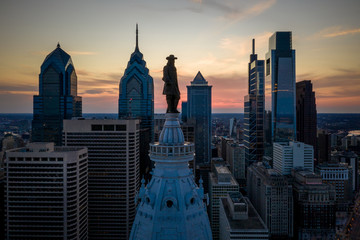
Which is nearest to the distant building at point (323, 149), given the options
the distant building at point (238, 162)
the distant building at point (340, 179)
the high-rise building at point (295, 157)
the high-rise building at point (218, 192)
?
the distant building at point (238, 162)

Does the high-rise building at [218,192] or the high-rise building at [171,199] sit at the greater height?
the high-rise building at [171,199]

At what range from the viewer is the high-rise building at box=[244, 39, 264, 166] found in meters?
174

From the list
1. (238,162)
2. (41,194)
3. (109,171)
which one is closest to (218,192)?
(109,171)

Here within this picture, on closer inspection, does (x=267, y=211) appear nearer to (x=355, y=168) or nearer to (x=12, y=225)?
(x=12, y=225)

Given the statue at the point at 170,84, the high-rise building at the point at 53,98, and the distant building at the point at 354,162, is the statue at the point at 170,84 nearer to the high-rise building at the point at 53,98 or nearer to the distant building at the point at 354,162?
the high-rise building at the point at 53,98

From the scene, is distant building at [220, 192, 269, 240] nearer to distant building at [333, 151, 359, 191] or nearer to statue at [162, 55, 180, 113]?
statue at [162, 55, 180, 113]

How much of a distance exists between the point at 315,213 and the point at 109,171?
7078 cm

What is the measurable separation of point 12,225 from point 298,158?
108 meters

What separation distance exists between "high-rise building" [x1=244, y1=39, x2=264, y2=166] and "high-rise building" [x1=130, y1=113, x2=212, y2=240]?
171 m

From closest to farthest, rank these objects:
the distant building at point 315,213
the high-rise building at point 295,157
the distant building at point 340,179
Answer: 1. the distant building at point 315,213
2. the high-rise building at point 295,157
3. the distant building at point 340,179

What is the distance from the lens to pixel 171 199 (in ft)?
32.2

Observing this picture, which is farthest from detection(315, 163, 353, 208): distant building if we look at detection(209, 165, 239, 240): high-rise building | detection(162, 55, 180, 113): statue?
detection(162, 55, 180, 113): statue

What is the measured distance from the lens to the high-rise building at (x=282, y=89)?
15488 cm

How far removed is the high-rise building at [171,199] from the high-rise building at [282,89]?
15629 centimetres
